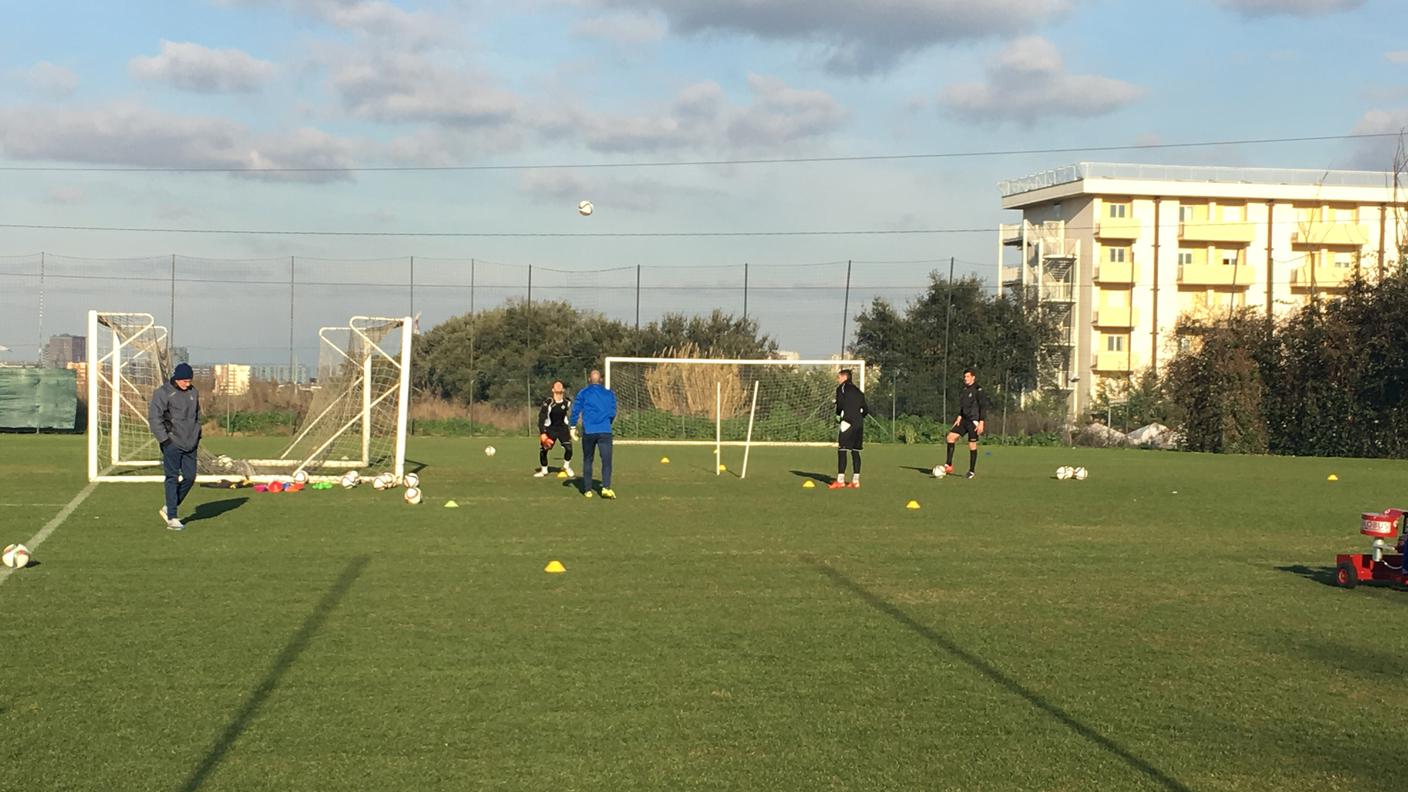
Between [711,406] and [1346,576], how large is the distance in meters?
27.9

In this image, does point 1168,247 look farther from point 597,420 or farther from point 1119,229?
point 597,420

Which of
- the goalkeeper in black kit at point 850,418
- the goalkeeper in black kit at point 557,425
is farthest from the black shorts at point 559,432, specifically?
the goalkeeper in black kit at point 850,418

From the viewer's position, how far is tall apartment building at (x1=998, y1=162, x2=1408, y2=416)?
71.4 meters

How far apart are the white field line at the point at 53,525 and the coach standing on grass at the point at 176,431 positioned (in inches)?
47.1

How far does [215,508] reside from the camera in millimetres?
16812

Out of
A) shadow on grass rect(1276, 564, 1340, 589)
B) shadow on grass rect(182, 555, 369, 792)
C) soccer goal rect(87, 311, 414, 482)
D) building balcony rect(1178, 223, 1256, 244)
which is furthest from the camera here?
building balcony rect(1178, 223, 1256, 244)

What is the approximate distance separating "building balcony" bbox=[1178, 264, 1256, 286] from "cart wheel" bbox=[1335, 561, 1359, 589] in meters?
64.8

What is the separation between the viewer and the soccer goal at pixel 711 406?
37.6 m

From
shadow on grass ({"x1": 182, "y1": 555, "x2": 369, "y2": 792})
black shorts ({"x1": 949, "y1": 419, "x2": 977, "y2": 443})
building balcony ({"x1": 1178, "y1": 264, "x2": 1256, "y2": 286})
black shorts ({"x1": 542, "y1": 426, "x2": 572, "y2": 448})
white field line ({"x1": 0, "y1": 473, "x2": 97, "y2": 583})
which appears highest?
building balcony ({"x1": 1178, "y1": 264, "x2": 1256, "y2": 286})

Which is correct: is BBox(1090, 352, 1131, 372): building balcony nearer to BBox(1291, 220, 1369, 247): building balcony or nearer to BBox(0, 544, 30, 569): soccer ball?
BBox(1291, 220, 1369, 247): building balcony

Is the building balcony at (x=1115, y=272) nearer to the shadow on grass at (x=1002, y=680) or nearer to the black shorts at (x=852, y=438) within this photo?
the black shorts at (x=852, y=438)

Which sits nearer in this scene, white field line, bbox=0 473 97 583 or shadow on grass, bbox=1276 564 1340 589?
white field line, bbox=0 473 97 583

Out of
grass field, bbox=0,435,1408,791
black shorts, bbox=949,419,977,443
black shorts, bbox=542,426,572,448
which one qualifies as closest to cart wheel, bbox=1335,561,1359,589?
grass field, bbox=0,435,1408,791

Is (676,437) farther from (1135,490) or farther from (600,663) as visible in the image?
(600,663)
